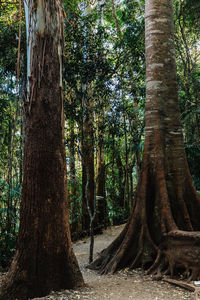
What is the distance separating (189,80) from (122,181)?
5046mm

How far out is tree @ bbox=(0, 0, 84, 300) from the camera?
2.80 metres

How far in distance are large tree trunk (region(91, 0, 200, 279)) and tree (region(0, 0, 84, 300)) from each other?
1.49 metres

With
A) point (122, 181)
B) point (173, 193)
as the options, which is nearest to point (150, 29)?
point (173, 193)

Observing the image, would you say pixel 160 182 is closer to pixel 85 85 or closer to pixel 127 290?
pixel 127 290

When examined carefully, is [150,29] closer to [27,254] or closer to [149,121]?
[149,121]

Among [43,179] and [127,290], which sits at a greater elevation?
[43,179]

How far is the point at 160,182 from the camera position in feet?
14.7

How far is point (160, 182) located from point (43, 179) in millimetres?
2228

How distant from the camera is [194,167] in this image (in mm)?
7695

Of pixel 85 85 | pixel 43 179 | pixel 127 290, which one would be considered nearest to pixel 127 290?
pixel 127 290

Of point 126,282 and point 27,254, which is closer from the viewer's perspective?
point 27,254

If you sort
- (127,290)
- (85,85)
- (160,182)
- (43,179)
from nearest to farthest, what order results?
(43,179) → (127,290) → (160,182) → (85,85)

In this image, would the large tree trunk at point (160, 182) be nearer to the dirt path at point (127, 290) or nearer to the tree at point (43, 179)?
the dirt path at point (127, 290)

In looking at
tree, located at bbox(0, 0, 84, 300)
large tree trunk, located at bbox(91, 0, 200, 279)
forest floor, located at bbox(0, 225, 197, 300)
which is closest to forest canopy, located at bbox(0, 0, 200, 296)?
large tree trunk, located at bbox(91, 0, 200, 279)
